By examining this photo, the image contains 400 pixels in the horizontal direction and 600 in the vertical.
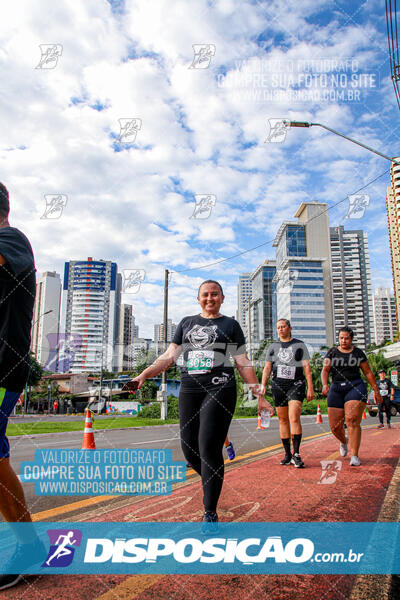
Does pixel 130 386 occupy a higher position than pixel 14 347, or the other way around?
pixel 14 347

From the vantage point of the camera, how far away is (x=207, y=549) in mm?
2301

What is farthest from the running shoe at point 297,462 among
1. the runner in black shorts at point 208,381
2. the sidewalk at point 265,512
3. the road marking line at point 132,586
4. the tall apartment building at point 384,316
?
the tall apartment building at point 384,316

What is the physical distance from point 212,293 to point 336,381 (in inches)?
116

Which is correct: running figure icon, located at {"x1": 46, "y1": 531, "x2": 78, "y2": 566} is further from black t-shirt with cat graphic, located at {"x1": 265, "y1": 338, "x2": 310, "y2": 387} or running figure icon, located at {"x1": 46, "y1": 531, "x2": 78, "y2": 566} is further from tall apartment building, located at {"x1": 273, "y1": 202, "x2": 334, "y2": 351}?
tall apartment building, located at {"x1": 273, "y1": 202, "x2": 334, "y2": 351}

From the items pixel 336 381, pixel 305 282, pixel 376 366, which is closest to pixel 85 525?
pixel 336 381

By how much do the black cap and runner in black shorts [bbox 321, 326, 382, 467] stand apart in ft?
14.1

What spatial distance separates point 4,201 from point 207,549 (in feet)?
7.37

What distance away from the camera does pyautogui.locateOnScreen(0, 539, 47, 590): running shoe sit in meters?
1.89

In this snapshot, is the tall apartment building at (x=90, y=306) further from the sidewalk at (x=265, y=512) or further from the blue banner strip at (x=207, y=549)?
the blue banner strip at (x=207, y=549)

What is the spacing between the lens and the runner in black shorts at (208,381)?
9.02 feet

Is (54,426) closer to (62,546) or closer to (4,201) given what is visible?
(62,546)

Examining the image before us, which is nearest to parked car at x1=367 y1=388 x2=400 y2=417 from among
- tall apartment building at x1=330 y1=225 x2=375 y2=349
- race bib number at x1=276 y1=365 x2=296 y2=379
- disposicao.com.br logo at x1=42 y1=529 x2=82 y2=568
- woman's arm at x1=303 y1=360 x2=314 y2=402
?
woman's arm at x1=303 y1=360 x2=314 y2=402

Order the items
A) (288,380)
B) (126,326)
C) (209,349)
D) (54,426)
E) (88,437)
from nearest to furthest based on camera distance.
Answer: (209,349)
(288,380)
(88,437)
(54,426)
(126,326)

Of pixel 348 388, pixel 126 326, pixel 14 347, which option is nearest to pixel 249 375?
pixel 14 347
